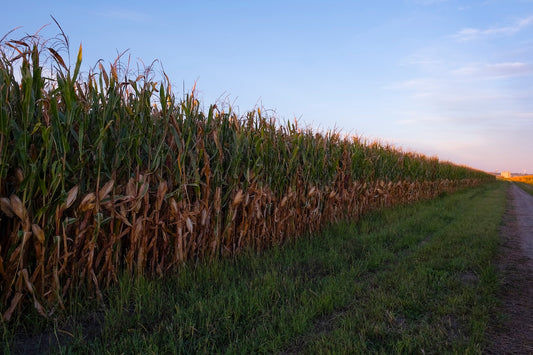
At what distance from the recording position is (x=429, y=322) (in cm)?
332

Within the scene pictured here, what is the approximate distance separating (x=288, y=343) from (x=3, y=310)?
8.55 ft

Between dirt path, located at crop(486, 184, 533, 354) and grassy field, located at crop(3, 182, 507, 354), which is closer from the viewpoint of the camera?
grassy field, located at crop(3, 182, 507, 354)

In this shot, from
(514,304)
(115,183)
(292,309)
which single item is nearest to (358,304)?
(292,309)

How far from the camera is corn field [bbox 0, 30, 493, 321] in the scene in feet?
9.74

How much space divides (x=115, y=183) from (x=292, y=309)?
2384 millimetres

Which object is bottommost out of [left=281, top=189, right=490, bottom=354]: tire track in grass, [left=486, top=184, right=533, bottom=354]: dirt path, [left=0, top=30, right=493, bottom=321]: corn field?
[left=486, top=184, right=533, bottom=354]: dirt path

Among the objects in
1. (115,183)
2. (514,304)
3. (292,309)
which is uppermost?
(115,183)

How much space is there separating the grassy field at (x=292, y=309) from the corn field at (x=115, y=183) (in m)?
0.28

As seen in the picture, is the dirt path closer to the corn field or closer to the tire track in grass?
the tire track in grass

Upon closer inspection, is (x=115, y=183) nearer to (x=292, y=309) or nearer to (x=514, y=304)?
(x=292, y=309)

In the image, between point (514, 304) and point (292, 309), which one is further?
point (514, 304)

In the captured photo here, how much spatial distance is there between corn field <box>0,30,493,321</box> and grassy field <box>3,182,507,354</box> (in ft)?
0.92

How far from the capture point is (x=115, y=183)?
368 centimetres

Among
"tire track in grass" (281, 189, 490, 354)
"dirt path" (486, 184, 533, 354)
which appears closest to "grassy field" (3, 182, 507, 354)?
"tire track in grass" (281, 189, 490, 354)
